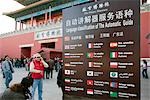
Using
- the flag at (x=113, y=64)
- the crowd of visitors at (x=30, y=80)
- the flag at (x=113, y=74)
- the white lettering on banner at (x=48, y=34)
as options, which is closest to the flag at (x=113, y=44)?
the flag at (x=113, y=64)

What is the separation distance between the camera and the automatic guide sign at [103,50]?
337cm

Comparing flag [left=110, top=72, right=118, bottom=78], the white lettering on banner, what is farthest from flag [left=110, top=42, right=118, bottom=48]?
the white lettering on banner

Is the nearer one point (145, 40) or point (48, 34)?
point (145, 40)

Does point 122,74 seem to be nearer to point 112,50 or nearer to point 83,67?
point 112,50

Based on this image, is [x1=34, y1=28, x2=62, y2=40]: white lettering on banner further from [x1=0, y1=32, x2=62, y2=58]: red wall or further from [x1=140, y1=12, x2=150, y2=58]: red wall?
[x1=140, y1=12, x2=150, y2=58]: red wall

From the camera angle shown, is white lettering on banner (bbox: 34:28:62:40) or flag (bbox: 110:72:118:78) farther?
white lettering on banner (bbox: 34:28:62:40)

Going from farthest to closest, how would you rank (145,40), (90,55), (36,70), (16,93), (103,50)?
(145,40) < (36,70) < (90,55) < (103,50) < (16,93)


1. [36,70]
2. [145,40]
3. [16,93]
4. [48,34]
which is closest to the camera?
[16,93]

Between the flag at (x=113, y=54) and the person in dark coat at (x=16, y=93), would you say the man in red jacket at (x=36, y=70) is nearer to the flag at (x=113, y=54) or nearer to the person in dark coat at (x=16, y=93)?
the person in dark coat at (x=16, y=93)

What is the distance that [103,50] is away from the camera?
3.67 meters

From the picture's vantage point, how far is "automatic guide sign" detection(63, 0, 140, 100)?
133 inches

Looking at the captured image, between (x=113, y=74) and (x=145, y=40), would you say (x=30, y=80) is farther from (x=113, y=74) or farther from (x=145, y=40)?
(x=145, y=40)

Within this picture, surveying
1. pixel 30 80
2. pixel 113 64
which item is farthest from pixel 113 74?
pixel 30 80

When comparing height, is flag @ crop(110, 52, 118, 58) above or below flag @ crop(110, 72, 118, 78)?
above
